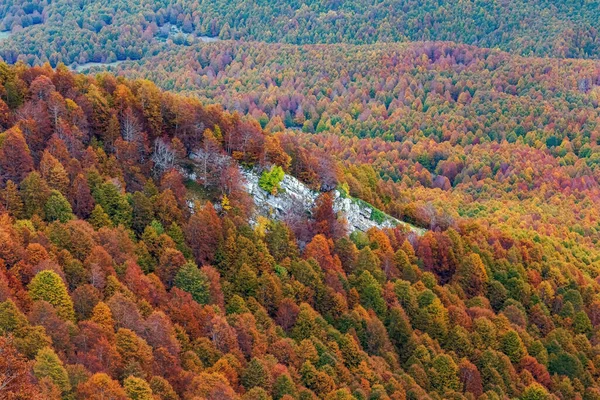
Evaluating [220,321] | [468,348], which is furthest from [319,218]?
[220,321]

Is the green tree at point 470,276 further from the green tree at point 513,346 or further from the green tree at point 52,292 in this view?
the green tree at point 52,292

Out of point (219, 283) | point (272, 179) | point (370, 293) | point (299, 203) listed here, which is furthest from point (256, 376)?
point (299, 203)

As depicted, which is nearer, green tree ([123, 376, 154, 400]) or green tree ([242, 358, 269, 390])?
green tree ([123, 376, 154, 400])

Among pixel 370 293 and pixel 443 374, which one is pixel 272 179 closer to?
pixel 370 293

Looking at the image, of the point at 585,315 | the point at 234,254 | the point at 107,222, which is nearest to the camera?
Result: the point at 107,222

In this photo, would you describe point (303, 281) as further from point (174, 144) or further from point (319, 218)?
point (174, 144)

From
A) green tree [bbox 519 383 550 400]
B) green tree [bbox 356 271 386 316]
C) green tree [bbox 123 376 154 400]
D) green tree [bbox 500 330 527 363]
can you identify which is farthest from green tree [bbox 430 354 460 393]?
green tree [bbox 123 376 154 400]

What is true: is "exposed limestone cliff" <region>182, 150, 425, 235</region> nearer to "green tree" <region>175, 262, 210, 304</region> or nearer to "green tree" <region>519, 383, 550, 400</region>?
"green tree" <region>175, 262, 210, 304</region>
